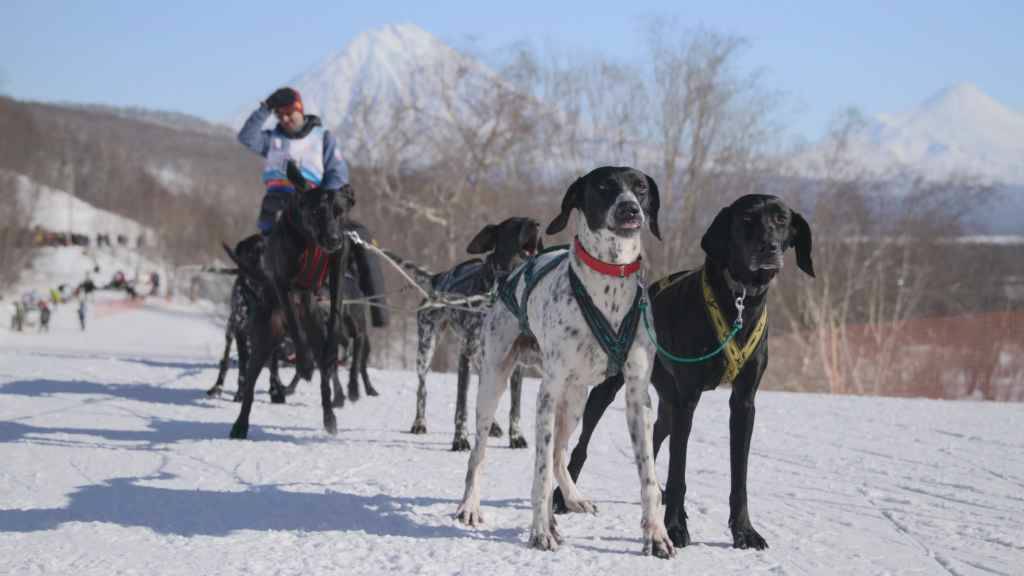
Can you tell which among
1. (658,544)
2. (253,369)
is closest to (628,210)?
(658,544)

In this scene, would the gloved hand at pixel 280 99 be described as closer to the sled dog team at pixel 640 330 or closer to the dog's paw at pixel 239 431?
the dog's paw at pixel 239 431

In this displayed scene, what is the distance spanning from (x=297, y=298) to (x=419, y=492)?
2930 millimetres

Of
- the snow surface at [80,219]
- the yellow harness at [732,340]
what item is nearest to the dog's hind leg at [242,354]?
the yellow harness at [732,340]

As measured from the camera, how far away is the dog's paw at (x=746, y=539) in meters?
5.52

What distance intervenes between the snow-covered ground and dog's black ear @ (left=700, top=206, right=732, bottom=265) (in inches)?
61.4

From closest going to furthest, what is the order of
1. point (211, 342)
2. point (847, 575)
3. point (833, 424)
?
point (847, 575), point (833, 424), point (211, 342)

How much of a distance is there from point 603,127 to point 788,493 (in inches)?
1101

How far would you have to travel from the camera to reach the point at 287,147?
10023 millimetres

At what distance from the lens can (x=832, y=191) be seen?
3525 centimetres

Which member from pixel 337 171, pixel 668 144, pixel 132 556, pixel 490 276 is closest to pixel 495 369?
pixel 132 556

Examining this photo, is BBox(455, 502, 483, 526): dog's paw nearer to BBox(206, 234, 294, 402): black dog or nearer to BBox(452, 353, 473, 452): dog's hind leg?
BBox(452, 353, 473, 452): dog's hind leg

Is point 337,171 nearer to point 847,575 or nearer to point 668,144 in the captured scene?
point 847,575

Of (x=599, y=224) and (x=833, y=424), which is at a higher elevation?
(x=599, y=224)

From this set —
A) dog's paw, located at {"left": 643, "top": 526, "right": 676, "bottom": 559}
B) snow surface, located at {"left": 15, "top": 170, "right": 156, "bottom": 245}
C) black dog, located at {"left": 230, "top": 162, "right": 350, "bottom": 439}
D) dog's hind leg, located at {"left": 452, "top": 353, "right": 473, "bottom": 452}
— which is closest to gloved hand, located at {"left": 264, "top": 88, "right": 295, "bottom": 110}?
black dog, located at {"left": 230, "top": 162, "right": 350, "bottom": 439}
